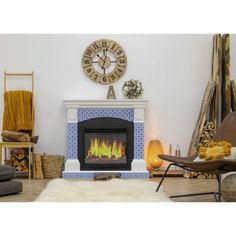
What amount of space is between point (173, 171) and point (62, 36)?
2.54 metres

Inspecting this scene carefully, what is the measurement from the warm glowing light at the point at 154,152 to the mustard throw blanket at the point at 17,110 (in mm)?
1728

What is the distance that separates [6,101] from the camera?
6.82 meters

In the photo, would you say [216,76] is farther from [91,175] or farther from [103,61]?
[91,175]

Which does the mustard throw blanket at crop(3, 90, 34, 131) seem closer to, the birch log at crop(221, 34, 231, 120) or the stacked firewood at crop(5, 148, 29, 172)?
the stacked firewood at crop(5, 148, 29, 172)

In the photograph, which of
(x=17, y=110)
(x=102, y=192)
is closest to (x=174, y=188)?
(x=102, y=192)

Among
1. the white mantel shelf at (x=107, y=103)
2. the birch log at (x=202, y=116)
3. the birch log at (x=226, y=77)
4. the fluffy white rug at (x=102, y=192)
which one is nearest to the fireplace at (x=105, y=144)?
the white mantel shelf at (x=107, y=103)

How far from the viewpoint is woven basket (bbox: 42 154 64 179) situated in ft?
21.9

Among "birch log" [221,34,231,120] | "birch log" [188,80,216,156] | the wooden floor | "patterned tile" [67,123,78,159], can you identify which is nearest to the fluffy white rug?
the wooden floor

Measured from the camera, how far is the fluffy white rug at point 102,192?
4355mm

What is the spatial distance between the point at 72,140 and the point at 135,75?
133cm

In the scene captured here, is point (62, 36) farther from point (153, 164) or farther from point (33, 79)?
point (153, 164)

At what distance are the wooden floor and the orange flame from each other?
683 millimetres

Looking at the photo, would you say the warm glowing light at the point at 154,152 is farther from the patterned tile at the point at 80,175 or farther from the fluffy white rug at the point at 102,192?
the fluffy white rug at the point at 102,192

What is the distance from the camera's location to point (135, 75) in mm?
7078
